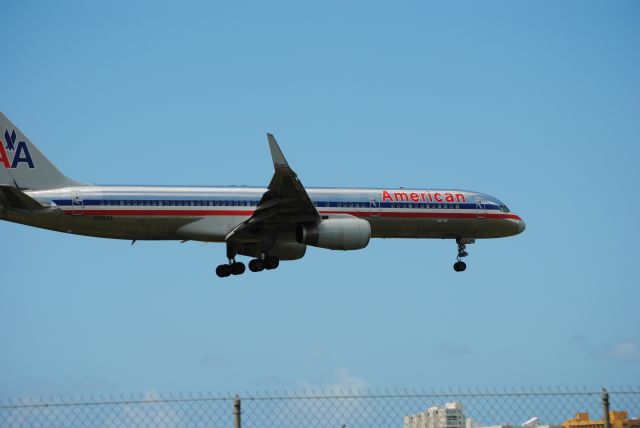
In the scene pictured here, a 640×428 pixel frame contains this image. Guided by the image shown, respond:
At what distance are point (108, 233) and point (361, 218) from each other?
10.5m

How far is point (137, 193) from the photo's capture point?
4116 centimetres

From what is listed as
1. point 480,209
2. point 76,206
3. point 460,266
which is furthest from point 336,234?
point 460,266

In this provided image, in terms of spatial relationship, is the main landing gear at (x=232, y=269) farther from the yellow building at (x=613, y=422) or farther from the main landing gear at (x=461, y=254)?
the yellow building at (x=613, y=422)

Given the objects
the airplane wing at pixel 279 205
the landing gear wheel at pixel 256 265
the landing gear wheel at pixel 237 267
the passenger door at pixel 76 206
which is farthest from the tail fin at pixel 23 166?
the landing gear wheel at pixel 237 267

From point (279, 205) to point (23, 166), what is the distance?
33.5 feet

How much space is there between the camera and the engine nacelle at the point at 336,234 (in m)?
41.2

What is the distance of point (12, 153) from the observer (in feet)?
138

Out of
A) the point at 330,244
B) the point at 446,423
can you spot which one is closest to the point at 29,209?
the point at 330,244

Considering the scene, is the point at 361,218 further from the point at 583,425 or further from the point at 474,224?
the point at 583,425

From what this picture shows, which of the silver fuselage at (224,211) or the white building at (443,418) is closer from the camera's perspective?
the white building at (443,418)

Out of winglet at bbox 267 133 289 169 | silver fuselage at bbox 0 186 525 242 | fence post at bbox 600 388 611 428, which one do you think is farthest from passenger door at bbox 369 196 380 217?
fence post at bbox 600 388 611 428

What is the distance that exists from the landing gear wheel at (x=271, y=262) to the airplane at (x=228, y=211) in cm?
4

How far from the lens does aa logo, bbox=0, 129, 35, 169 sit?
4200 centimetres

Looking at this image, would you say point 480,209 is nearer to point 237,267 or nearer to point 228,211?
point 237,267
